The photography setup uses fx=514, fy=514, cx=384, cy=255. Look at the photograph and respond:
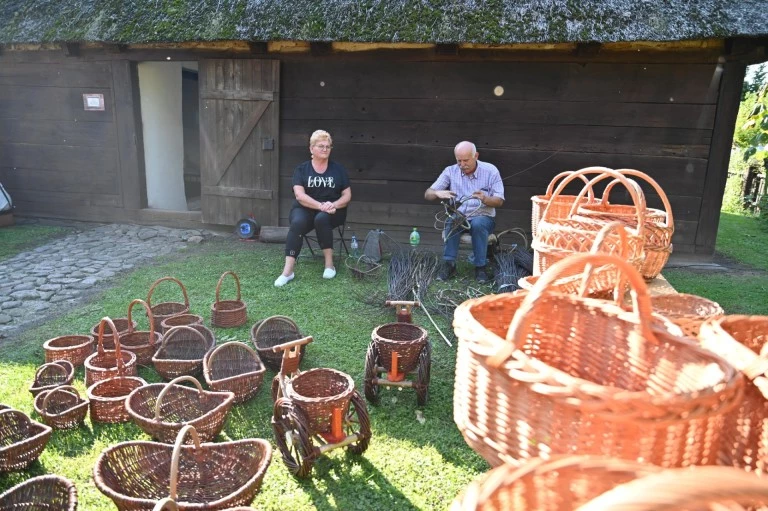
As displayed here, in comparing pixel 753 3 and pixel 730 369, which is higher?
pixel 753 3

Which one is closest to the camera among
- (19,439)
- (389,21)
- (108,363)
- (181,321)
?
(19,439)

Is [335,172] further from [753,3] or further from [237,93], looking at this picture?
[753,3]

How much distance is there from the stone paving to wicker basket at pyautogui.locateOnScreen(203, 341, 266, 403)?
1.86 m

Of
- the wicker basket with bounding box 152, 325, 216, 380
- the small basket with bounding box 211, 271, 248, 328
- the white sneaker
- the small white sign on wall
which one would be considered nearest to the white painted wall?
the small white sign on wall

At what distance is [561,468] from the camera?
927 mm

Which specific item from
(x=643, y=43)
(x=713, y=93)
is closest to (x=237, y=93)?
(x=643, y=43)

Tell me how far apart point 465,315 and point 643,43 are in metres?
4.95

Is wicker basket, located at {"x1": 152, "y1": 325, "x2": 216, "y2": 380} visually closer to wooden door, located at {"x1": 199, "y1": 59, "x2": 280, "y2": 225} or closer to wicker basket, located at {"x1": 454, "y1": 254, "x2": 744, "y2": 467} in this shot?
wicker basket, located at {"x1": 454, "y1": 254, "x2": 744, "y2": 467}

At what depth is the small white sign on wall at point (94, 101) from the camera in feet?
22.3

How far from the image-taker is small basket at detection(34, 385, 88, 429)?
91.7 inches

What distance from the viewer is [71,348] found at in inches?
113

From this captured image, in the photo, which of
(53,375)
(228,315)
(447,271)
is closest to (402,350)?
(228,315)

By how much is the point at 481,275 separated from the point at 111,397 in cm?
329

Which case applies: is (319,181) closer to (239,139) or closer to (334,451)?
(239,139)
